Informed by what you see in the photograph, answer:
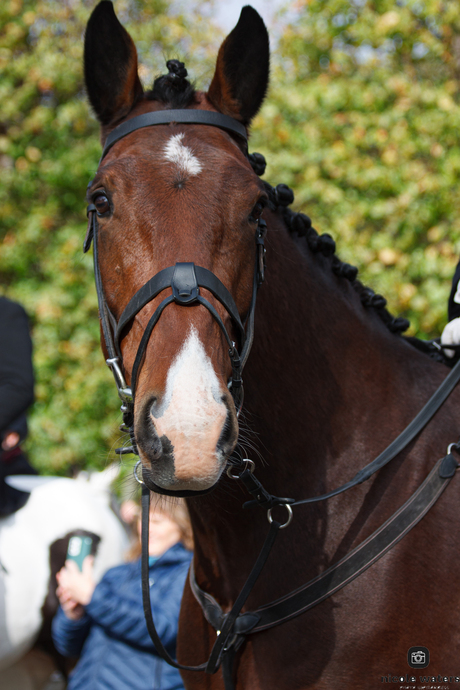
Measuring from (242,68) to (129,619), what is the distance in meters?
2.78

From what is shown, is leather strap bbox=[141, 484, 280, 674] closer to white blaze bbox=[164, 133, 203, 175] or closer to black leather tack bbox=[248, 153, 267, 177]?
white blaze bbox=[164, 133, 203, 175]

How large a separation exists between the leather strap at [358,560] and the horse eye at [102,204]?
138 centimetres

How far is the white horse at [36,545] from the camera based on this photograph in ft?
12.9

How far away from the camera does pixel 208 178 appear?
68.9 inches

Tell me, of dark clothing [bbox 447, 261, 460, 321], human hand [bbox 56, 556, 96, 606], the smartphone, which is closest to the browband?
dark clothing [bbox 447, 261, 460, 321]

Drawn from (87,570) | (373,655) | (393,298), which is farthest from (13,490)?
(393,298)

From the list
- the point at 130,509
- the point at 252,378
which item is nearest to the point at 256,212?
the point at 252,378

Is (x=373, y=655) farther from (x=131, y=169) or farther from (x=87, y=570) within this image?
(x=87, y=570)

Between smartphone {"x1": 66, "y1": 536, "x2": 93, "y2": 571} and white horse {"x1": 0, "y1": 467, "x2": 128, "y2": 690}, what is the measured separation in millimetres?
198

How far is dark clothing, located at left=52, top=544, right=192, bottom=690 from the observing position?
3053mm

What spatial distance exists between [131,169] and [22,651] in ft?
12.3

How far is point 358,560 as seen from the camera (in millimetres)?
1889

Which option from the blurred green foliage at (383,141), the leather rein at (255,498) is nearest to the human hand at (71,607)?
the leather rein at (255,498)

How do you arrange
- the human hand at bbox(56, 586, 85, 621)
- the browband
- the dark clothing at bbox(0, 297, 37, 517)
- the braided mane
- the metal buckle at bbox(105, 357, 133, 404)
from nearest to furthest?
1. the metal buckle at bbox(105, 357, 133, 404)
2. the browband
3. the braided mane
4. the dark clothing at bbox(0, 297, 37, 517)
5. the human hand at bbox(56, 586, 85, 621)
